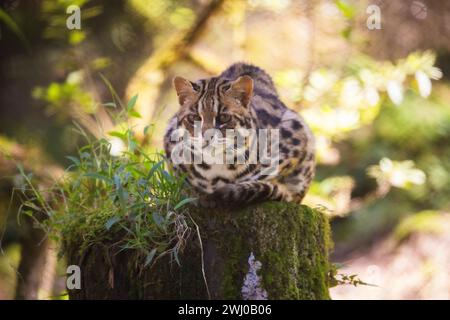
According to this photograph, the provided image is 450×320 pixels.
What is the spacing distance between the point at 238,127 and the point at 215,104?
0.67ft

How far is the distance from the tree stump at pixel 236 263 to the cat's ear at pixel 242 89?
90 cm

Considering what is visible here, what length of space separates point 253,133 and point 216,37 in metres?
5.74

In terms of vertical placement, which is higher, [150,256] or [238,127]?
[238,127]

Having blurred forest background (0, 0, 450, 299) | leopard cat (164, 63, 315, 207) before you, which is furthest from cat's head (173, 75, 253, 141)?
blurred forest background (0, 0, 450, 299)

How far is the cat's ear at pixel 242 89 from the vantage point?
3955 millimetres

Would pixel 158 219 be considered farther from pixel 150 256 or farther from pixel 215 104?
pixel 215 104

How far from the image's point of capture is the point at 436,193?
8594 mm

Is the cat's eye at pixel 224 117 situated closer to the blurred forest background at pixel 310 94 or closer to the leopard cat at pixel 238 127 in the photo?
the leopard cat at pixel 238 127

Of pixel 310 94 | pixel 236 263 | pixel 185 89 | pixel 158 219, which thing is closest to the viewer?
pixel 236 263

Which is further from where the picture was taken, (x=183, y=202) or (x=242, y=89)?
(x=242, y=89)

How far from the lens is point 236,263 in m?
3.24

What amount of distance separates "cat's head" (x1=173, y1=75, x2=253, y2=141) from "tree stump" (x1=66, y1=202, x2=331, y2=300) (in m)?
0.71

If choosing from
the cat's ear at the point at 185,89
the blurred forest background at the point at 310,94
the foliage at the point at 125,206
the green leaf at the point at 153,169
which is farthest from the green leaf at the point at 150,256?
the blurred forest background at the point at 310,94

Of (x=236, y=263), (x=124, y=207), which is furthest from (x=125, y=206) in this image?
(x=236, y=263)
